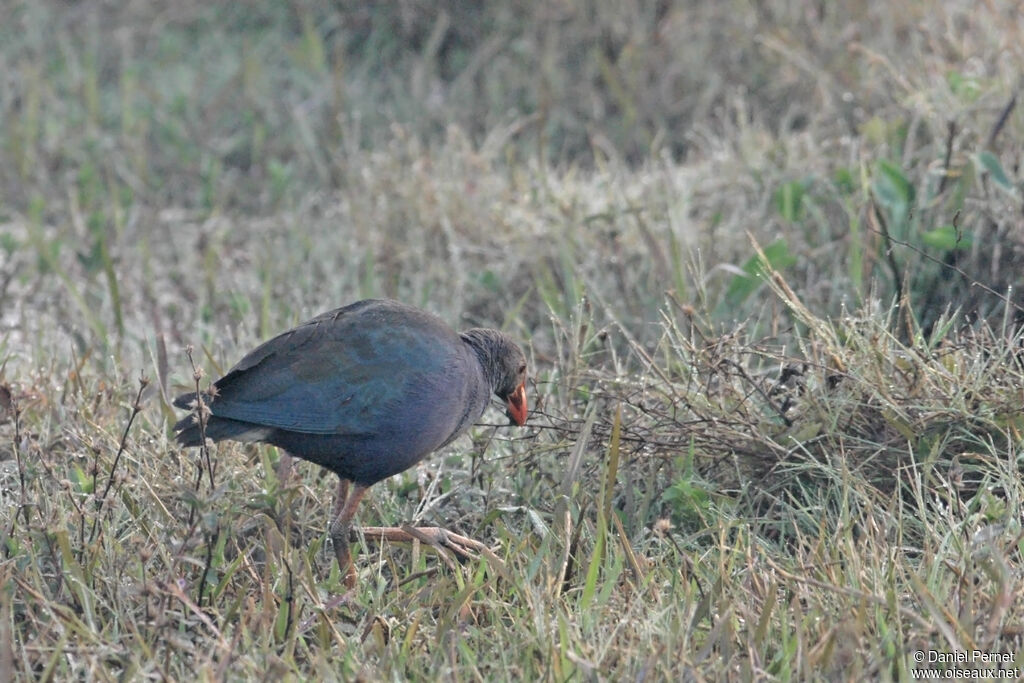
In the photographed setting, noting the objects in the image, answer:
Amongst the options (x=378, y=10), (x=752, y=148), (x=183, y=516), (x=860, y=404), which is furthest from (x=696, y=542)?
(x=378, y=10)

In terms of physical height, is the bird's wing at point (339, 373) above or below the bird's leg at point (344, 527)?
above

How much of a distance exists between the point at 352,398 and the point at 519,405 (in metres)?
0.53

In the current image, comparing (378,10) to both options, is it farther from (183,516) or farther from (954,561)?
(954,561)

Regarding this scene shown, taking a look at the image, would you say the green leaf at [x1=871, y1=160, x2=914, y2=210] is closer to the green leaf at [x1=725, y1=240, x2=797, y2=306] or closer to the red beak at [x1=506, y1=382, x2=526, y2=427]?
the green leaf at [x1=725, y1=240, x2=797, y2=306]

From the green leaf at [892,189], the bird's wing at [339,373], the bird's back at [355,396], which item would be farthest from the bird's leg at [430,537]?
the green leaf at [892,189]

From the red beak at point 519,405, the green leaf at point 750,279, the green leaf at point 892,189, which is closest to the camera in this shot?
the red beak at point 519,405

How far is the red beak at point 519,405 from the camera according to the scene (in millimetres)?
3479

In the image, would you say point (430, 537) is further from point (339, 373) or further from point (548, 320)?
point (548, 320)

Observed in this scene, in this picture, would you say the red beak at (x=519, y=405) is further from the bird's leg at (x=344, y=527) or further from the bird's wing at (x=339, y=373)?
the bird's leg at (x=344, y=527)

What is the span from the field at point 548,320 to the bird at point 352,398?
130mm

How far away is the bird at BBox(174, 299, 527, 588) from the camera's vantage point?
3.12m

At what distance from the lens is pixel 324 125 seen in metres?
6.52

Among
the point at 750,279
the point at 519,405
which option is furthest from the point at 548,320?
the point at 519,405

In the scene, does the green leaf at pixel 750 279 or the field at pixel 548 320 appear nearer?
the field at pixel 548 320
